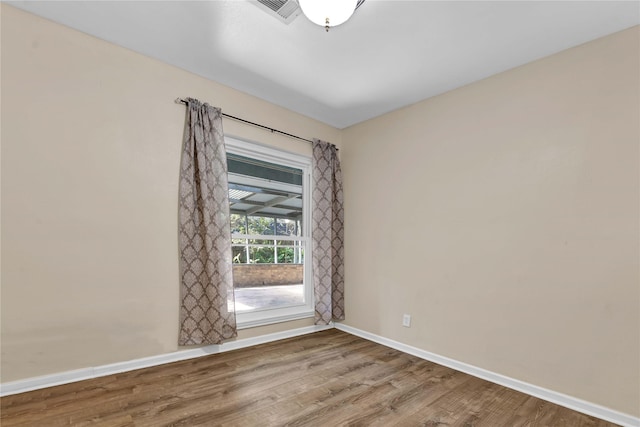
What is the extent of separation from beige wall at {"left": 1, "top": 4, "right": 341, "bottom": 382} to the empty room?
0.01 metres

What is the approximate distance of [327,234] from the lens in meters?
3.82

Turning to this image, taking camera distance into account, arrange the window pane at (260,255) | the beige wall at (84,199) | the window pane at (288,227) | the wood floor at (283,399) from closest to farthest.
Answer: the wood floor at (283,399) → the beige wall at (84,199) → the window pane at (260,255) → the window pane at (288,227)

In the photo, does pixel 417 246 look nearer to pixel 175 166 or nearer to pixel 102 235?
pixel 175 166

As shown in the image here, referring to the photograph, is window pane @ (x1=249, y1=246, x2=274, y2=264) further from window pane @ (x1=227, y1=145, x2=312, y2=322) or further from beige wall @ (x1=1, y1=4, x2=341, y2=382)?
beige wall @ (x1=1, y1=4, x2=341, y2=382)

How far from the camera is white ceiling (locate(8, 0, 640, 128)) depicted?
2.03 meters

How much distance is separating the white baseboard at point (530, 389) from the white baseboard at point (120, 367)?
1465 mm

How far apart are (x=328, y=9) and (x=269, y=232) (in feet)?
7.66

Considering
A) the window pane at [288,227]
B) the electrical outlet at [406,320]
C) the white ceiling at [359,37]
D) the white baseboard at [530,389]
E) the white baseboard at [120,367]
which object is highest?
the white ceiling at [359,37]

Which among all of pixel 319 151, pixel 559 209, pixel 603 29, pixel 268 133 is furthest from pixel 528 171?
pixel 268 133

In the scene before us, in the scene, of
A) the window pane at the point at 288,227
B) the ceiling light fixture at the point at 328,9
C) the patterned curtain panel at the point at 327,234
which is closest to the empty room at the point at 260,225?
the ceiling light fixture at the point at 328,9

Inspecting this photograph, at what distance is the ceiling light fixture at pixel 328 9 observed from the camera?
1719mm

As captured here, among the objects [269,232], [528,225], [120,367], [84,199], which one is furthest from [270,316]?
[528,225]

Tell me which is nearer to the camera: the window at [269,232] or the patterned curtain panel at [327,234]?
the window at [269,232]

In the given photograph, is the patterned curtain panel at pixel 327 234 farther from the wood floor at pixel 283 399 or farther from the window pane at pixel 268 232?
the wood floor at pixel 283 399
